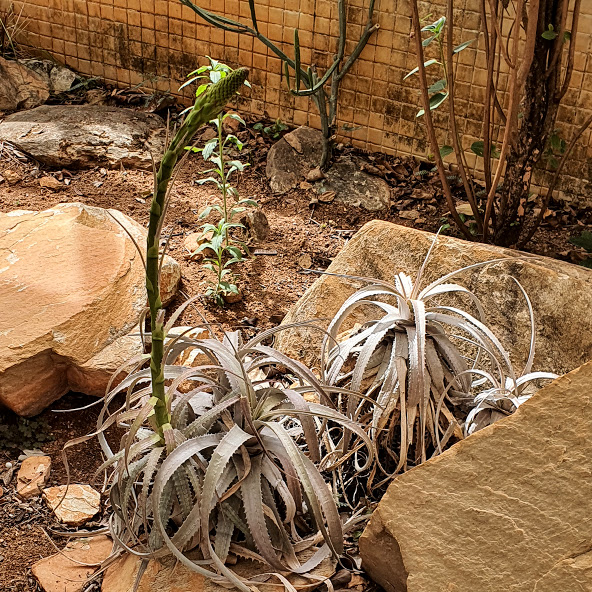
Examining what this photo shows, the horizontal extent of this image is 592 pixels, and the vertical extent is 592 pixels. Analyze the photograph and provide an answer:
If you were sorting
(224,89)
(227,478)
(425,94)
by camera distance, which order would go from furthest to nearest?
(425,94)
(227,478)
(224,89)

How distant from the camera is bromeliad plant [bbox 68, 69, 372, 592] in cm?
170

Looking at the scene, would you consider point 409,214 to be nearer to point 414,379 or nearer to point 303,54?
point 303,54

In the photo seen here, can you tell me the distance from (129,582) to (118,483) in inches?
8.6

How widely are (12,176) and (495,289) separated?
2620 millimetres

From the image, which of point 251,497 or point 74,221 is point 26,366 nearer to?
point 74,221

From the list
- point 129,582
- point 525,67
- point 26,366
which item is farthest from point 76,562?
point 525,67

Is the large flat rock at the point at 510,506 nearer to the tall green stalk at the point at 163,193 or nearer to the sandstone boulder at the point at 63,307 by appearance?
the tall green stalk at the point at 163,193

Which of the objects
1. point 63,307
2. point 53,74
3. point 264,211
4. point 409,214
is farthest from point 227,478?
point 53,74

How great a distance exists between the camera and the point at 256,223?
12.1ft

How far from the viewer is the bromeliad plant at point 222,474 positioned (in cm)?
170

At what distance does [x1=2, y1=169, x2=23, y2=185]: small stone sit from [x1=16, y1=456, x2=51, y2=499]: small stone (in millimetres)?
1976

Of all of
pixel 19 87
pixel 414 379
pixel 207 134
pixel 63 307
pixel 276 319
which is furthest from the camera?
pixel 19 87

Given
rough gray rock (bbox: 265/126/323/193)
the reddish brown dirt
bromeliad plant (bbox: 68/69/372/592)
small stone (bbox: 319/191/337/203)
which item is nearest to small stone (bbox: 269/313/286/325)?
the reddish brown dirt

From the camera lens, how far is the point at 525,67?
9.05 feet
